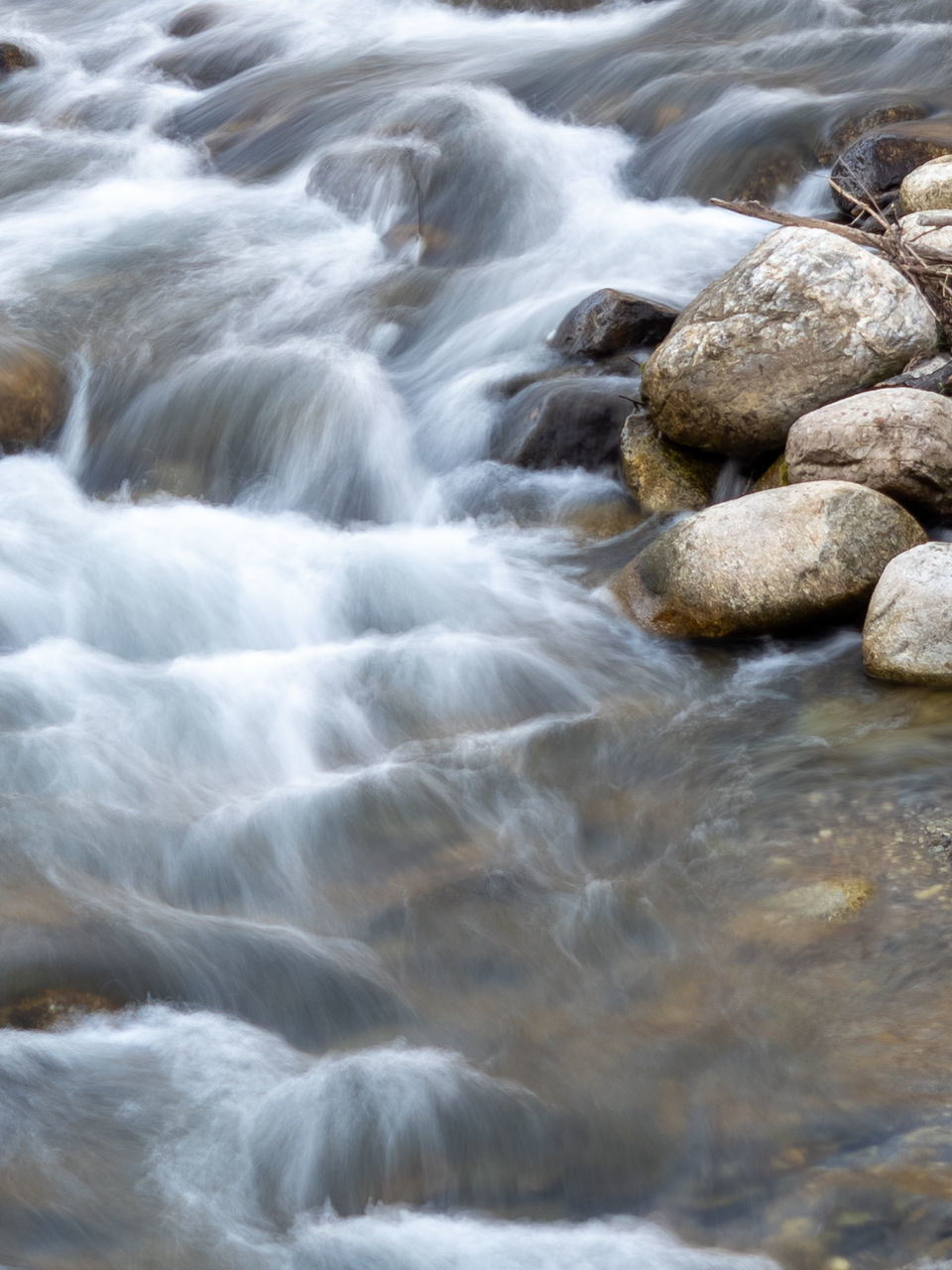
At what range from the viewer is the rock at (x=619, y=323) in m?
7.09

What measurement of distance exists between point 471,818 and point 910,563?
184cm

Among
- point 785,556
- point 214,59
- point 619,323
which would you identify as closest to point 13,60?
point 214,59

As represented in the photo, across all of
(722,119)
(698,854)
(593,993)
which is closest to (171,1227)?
(593,993)

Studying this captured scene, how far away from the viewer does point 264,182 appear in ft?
32.9

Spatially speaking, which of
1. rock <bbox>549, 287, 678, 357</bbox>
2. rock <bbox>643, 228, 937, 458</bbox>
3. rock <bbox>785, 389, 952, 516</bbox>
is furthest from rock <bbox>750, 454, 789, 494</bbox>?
rock <bbox>549, 287, 678, 357</bbox>

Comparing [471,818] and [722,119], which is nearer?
[471,818]

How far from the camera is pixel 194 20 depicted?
1356 centimetres

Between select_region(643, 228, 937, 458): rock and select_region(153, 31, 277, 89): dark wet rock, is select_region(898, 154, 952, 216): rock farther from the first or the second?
select_region(153, 31, 277, 89): dark wet rock

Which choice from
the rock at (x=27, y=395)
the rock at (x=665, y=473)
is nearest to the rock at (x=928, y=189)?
the rock at (x=665, y=473)

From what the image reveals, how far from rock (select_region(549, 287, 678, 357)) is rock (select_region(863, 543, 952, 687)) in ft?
9.01

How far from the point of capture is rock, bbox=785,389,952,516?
529 cm

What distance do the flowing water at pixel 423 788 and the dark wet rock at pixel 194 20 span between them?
15.1 ft

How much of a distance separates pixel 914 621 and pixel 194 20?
38.8 feet

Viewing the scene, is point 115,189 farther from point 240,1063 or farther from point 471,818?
point 240,1063
